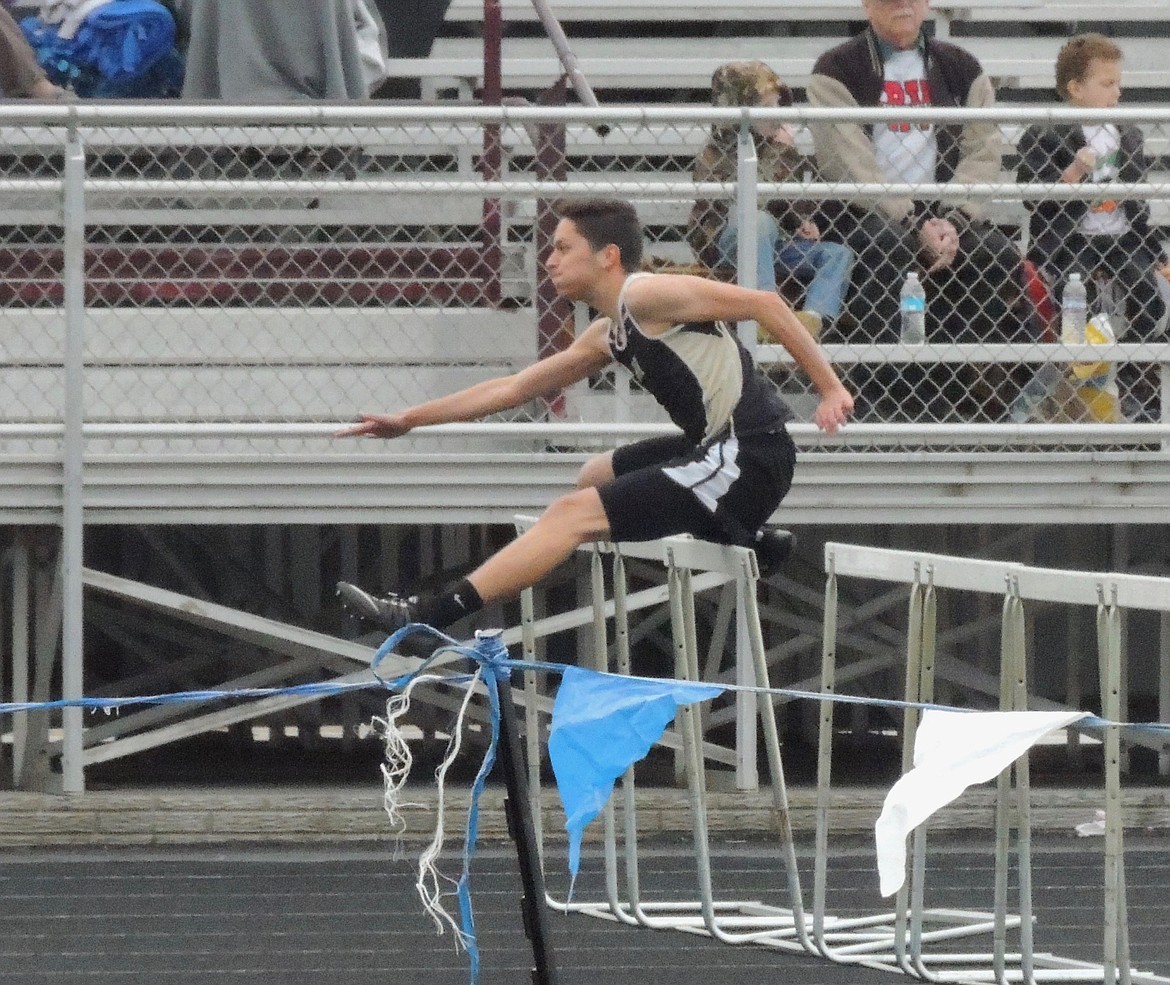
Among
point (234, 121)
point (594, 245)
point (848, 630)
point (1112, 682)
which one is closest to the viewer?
point (1112, 682)

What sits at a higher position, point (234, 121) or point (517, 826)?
point (234, 121)

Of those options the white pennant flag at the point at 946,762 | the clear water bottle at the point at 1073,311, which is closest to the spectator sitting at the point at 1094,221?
the clear water bottle at the point at 1073,311

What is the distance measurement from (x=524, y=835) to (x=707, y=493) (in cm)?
181

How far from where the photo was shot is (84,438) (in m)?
8.70

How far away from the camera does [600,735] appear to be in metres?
5.13

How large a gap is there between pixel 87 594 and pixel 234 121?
114 inches

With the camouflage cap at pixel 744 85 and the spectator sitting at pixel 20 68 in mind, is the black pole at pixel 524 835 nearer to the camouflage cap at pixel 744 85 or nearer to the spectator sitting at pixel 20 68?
the camouflage cap at pixel 744 85

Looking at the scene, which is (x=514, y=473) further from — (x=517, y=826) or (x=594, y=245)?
(x=517, y=826)

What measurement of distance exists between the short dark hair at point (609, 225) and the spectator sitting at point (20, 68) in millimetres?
3012

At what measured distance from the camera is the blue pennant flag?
197 inches

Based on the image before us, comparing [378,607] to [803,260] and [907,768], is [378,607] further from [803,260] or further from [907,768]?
[803,260]

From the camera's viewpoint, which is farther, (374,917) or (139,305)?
Result: (139,305)

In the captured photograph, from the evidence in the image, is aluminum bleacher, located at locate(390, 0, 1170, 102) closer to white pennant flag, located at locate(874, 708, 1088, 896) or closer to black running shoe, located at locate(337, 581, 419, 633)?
black running shoe, located at locate(337, 581, 419, 633)

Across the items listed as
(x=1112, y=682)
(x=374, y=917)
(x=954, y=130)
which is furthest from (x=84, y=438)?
(x=1112, y=682)
